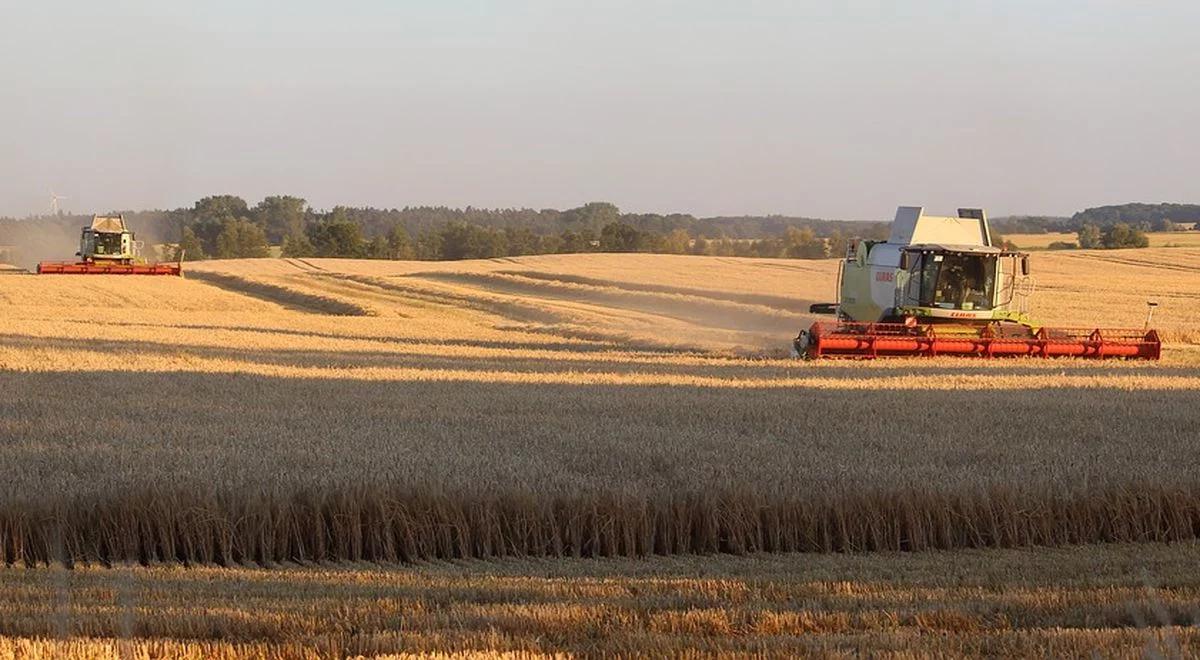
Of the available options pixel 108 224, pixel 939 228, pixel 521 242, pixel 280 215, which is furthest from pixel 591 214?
pixel 939 228

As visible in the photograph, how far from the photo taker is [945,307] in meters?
24.0

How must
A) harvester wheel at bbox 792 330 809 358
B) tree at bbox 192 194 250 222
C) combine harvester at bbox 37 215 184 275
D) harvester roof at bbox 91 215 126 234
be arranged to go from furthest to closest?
tree at bbox 192 194 250 222 < harvester roof at bbox 91 215 126 234 < combine harvester at bbox 37 215 184 275 < harvester wheel at bbox 792 330 809 358

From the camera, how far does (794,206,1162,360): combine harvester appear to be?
2273 cm

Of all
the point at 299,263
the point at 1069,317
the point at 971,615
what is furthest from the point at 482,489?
the point at 299,263

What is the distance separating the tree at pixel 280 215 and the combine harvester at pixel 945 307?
102788 mm

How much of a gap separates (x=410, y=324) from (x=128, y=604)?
2740cm

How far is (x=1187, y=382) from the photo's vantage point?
18609mm

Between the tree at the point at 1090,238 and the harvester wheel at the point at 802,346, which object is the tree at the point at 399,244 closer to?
the tree at the point at 1090,238

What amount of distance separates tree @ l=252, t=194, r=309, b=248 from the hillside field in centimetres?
10639

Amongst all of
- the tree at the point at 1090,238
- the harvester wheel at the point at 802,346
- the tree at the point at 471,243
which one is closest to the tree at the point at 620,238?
the tree at the point at 471,243

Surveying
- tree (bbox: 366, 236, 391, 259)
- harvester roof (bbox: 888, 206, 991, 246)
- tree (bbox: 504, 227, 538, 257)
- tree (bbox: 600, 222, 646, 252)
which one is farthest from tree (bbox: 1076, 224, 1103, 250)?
harvester roof (bbox: 888, 206, 991, 246)

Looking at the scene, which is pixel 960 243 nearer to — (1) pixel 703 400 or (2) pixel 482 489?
(1) pixel 703 400

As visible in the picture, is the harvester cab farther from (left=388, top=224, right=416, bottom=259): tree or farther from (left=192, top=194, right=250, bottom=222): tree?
(left=192, top=194, right=250, bottom=222): tree

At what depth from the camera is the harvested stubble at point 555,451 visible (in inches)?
346
